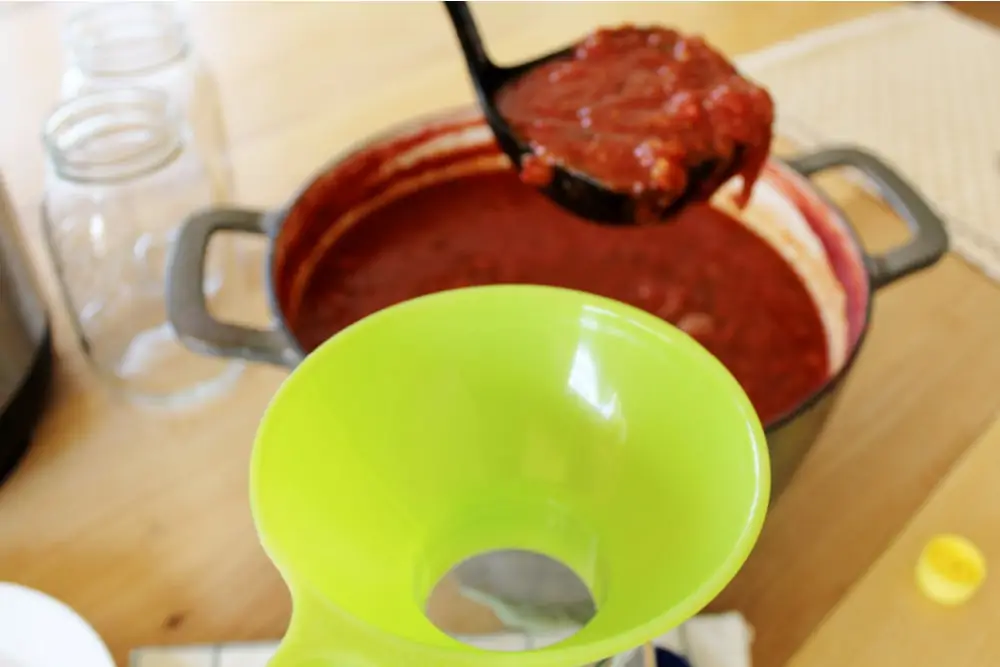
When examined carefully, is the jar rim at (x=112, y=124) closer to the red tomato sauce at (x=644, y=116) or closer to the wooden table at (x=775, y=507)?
the wooden table at (x=775, y=507)

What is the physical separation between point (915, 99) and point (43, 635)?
0.91 m

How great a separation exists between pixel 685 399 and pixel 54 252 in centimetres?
49

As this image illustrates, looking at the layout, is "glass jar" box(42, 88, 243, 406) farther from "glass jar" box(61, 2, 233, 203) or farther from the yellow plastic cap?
the yellow plastic cap

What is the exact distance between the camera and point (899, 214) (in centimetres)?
59

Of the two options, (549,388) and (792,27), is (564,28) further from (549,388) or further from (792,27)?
(549,388)

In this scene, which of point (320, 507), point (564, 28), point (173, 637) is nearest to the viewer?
point (320, 507)

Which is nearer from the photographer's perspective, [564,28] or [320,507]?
[320,507]

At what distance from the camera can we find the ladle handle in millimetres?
598

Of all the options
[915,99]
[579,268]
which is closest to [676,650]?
[579,268]

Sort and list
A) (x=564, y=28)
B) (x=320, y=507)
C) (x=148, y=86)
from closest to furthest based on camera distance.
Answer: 1. (x=320, y=507)
2. (x=148, y=86)
3. (x=564, y=28)

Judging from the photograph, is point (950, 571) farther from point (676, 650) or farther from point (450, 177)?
point (450, 177)

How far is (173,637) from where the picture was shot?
1.75ft

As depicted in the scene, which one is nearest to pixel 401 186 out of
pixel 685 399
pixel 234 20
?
pixel 685 399

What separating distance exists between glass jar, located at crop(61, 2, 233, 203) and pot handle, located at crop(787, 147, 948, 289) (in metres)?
0.48
